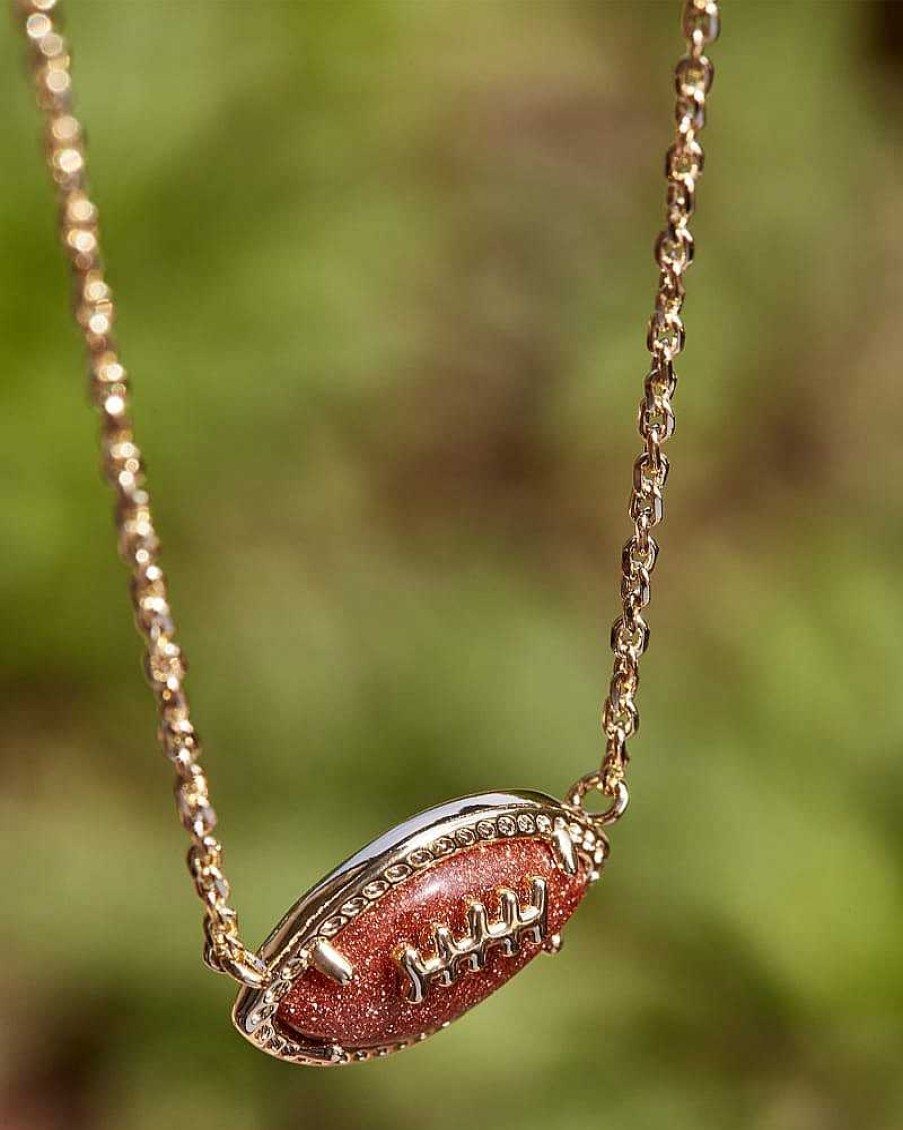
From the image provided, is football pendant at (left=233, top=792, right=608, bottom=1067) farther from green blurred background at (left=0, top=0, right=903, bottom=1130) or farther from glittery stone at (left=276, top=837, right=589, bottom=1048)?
green blurred background at (left=0, top=0, right=903, bottom=1130)

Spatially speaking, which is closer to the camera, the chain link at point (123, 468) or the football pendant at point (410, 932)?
the chain link at point (123, 468)

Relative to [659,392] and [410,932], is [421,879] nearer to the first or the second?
[410,932]

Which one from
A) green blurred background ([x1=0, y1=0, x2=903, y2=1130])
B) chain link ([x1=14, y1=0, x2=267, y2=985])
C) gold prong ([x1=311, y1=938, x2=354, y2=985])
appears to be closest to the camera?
chain link ([x1=14, y1=0, x2=267, y2=985])

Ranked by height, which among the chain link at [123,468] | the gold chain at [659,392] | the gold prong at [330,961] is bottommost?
the gold prong at [330,961]

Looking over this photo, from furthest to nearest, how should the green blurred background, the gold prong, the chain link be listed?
the green blurred background
the gold prong
the chain link

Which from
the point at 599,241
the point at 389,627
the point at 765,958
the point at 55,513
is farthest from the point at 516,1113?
the point at 599,241

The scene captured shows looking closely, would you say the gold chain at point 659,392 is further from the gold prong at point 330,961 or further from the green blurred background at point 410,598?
the green blurred background at point 410,598

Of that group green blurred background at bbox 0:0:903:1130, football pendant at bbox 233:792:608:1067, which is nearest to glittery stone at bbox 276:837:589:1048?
football pendant at bbox 233:792:608:1067

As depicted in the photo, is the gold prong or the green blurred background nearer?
the gold prong

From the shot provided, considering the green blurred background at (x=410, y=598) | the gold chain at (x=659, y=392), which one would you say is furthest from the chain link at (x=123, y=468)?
the green blurred background at (x=410, y=598)
